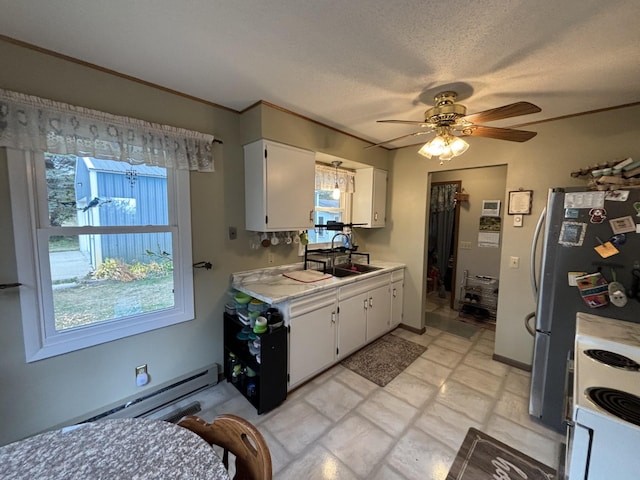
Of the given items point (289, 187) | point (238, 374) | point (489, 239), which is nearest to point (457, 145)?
point (289, 187)

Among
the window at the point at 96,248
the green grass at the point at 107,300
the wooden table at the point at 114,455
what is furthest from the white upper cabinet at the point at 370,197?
the wooden table at the point at 114,455

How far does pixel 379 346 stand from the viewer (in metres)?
3.05

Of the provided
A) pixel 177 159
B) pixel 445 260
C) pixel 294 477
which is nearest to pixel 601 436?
pixel 294 477

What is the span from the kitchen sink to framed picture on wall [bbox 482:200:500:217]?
2.20 m

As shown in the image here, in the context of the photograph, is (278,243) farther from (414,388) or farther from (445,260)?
(445,260)

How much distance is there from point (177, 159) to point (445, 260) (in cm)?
449

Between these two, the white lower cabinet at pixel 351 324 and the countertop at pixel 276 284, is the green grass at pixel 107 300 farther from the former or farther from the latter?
the white lower cabinet at pixel 351 324

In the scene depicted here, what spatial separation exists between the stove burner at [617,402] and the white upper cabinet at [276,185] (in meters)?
2.09

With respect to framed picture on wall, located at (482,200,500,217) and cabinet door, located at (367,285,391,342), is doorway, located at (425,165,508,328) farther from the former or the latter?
cabinet door, located at (367,285,391,342)

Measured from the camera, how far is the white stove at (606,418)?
85cm

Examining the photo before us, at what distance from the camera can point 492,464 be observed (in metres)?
1.60

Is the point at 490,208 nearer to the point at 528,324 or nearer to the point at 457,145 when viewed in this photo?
the point at 528,324

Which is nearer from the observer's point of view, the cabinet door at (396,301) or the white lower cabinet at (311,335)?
the white lower cabinet at (311,335)

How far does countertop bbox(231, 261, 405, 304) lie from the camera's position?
83.0 inches
